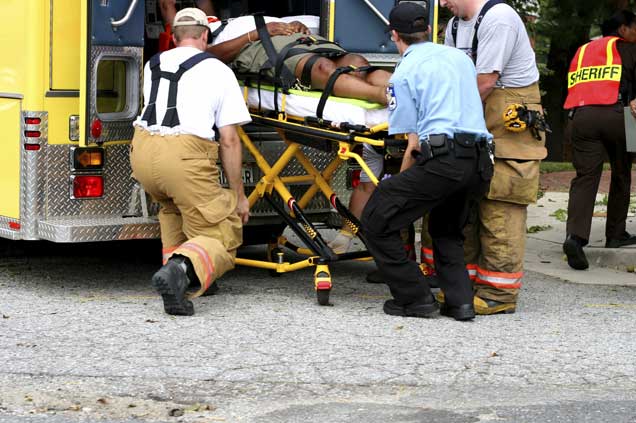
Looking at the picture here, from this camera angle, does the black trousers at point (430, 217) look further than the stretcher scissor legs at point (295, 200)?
No

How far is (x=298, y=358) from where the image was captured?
6258 millimetres

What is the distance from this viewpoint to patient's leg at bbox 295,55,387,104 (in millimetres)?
7285

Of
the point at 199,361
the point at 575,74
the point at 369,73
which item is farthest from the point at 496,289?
the point at 575,74

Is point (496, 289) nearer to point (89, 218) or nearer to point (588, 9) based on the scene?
point (89, 218)

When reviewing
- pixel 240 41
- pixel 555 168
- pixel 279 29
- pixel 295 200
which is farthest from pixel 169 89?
pixel 555 168

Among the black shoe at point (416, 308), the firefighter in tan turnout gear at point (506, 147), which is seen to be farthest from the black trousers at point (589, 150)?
the black shoe at point (416, 308)

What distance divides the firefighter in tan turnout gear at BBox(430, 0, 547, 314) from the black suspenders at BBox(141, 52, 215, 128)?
5.02 ft

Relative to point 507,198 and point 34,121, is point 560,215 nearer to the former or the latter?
point 507,198

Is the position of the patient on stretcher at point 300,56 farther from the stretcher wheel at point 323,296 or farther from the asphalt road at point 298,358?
the asphalt road at point 298,358

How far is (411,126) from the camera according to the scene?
273 inches

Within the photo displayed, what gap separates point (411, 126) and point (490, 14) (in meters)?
0.91

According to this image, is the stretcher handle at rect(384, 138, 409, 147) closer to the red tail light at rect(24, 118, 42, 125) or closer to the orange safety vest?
the red tail light at rect(24, 118, 42, 125)

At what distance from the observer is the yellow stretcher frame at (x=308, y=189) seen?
7.45 m

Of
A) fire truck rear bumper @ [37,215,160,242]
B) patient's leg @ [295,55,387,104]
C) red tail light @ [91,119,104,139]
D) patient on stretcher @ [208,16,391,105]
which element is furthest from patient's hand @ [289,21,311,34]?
fire truck rear bumper @ [37,215,160,242]
